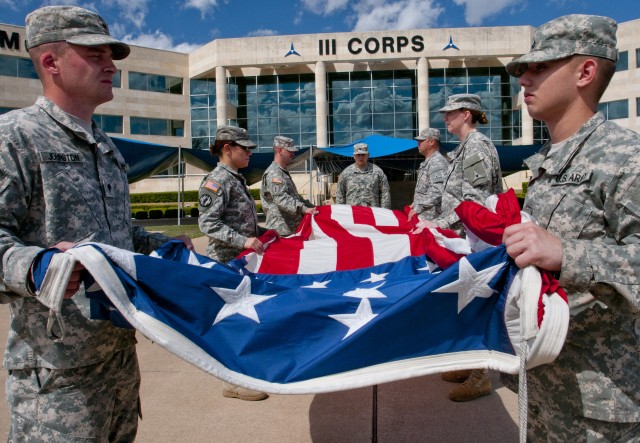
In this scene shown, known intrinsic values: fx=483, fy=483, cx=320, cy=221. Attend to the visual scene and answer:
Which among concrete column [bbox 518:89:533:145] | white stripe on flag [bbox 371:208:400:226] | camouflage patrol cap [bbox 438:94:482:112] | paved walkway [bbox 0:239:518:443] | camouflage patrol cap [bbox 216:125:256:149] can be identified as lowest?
paved walkway [bbox 0:239:518:443]

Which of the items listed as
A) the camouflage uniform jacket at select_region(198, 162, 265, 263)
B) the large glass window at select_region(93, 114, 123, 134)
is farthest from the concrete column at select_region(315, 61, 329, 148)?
the camouflage uniform jacket at select_region(198, 162, 265, 263)

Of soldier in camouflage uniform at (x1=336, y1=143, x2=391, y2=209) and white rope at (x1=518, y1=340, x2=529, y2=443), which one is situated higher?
soldier in camouflage uniform at (x1=336, y1=143, x2=391, y2=209)

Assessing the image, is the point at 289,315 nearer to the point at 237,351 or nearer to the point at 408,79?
the point at 237,351

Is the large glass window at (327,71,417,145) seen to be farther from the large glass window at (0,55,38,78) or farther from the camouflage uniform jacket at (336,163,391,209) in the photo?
the camouflage uniform jacket at (336,163,391,209)

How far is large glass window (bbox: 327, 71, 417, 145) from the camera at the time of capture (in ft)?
98.2

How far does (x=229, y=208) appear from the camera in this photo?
11.1ft

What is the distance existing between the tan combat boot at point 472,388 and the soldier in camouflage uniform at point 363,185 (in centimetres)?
428

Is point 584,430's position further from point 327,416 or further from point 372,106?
point 372,106

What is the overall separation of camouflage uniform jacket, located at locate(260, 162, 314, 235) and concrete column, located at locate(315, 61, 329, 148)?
78.8 ft

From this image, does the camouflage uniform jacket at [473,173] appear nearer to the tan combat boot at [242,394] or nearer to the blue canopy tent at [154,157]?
the tan combat boot at [242,394]

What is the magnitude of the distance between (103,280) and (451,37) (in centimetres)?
3120

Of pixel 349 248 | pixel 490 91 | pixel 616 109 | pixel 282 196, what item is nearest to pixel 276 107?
pixel 490 91

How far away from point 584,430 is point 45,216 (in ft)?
5.66

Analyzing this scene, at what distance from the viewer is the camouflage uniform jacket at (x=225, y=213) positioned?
10.6 ft
